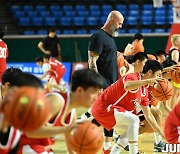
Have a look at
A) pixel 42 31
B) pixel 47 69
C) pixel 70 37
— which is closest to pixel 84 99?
pixel 47 69

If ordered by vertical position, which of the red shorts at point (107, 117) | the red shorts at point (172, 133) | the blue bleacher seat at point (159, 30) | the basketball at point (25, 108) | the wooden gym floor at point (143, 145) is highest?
the basketball at point (25, 108)

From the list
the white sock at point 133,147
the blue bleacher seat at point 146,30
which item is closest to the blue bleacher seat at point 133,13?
the blue bleacher seat at point 146,30

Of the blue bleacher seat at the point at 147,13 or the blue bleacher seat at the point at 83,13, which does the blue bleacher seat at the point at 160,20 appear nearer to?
the blue bleacher seat at the point at 147,13

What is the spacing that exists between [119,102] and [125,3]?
57.3 feet

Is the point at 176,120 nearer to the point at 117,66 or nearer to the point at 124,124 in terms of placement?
the point at 124,124

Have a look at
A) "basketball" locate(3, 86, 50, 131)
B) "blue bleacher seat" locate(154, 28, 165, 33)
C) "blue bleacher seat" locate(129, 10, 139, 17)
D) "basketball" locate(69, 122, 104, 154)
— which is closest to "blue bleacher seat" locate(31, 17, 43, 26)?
"blue bleacher seat" locate(129, 10, 139, 17)

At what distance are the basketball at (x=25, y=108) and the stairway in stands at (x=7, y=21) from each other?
63.0 feet

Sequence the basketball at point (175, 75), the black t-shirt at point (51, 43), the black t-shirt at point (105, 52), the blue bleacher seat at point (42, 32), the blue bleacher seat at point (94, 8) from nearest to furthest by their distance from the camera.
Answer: the black t-shirt at point (105, 52)
the basketball at point (175, 75)
the black t-shirt at point (51, 43)
the blue bleacher seat at point (42, 32)
the blue bleacher seat at point (94, 8)

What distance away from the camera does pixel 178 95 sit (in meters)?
11.4

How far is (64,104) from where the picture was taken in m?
4.64

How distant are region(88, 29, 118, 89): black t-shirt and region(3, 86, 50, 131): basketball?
4.38 m

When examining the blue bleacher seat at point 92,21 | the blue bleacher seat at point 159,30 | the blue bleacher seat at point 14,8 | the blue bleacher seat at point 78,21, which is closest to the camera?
the blue bleacher seat at point 159,30

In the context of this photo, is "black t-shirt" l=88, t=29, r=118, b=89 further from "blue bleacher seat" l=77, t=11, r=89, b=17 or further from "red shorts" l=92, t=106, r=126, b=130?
"blue bleacher seat" l=77, t=11, r=89, b=17

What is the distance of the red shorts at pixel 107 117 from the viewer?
23.2ft
